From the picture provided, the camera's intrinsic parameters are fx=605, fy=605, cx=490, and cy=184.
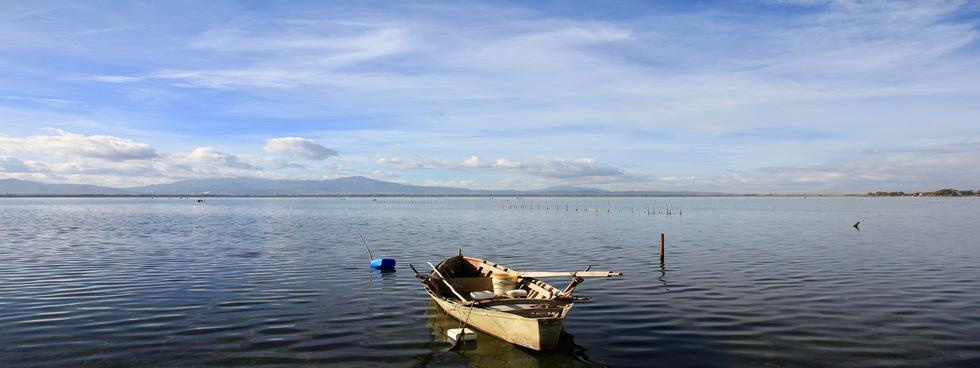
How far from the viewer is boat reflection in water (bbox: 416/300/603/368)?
15.9 meters

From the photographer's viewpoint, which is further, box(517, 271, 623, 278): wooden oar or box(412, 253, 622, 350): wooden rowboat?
box(517, 271, 623, 278): wooden oar

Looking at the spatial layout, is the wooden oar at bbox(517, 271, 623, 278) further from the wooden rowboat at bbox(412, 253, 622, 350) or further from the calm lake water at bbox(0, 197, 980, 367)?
the calm lake water at bbox(0, 197, 980, 367)

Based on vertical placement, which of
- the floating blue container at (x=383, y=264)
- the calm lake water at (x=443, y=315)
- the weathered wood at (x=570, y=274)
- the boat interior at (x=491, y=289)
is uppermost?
the weathered wood at (x=570, y=274)

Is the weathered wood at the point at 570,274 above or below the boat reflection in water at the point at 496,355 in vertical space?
above

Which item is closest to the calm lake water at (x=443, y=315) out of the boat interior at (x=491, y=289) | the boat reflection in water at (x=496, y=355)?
the boat reflection in water at (x=496, y=355)

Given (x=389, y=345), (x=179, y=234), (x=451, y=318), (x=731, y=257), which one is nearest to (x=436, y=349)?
(x=389, y=345)

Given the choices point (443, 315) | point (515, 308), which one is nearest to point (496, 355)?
point (515, 308)

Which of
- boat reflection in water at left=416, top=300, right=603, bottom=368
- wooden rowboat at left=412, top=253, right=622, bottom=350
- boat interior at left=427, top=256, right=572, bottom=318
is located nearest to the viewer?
boat reflection in water at left=416, top=300, right=603, bottom=368

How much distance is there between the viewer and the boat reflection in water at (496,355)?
15859 mm

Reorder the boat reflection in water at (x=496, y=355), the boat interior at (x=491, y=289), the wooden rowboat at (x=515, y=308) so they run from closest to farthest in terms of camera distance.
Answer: the boat reflection in water at (x=496, y=355) < the wooden rowboat at (x=515, y=308) < the boat interior at (x=491, y=289)

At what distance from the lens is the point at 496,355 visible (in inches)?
651

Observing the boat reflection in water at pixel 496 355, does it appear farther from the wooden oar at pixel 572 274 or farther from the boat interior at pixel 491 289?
the wooden oar at pixel 572 274

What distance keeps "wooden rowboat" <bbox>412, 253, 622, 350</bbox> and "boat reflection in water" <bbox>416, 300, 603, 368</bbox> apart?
0.24 metres

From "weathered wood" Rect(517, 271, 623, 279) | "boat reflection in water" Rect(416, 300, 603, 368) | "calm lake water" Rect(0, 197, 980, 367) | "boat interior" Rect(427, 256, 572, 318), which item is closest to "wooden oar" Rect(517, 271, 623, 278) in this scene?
"weathered wood" Rect(517, 271, 623, 279)
